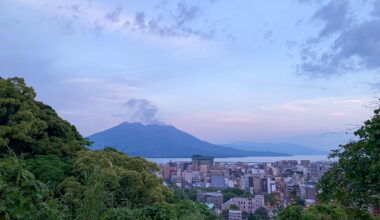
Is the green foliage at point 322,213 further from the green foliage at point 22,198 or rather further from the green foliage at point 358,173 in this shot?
the green foliage at point 22,198

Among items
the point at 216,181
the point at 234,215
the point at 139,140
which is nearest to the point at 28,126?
the point at 234,215

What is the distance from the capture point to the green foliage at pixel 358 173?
356 centimetres

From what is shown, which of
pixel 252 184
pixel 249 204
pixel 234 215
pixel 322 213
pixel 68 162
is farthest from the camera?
pixel 252 184

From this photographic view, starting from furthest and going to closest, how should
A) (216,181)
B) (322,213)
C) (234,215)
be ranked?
(216,181) → (234,215) → (322,213)

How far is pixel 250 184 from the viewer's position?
13.5m

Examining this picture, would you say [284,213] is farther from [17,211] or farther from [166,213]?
[17,211]

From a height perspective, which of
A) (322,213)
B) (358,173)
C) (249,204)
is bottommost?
(249,204)

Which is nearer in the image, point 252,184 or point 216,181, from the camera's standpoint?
point 216,181

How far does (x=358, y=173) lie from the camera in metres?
3.92

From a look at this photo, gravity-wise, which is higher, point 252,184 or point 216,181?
point 216,181

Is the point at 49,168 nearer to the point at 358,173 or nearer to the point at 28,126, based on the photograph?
the point at 28,126

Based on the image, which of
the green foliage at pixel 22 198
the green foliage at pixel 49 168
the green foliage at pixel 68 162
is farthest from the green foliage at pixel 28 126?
the green foliage at pixel 22 198

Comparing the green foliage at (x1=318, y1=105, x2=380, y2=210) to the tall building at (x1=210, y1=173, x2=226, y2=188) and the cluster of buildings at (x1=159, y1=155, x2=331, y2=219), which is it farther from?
the tall building at (x1=210, y1=173, x2=226, y2=188)

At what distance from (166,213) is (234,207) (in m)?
1.34
